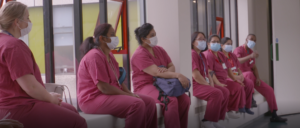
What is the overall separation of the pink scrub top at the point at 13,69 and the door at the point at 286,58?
4.87 meters

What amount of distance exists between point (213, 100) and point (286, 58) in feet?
8.36

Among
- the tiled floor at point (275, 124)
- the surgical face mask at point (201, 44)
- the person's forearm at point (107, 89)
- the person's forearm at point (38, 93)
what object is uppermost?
the surgical face mask at point (201, 44)

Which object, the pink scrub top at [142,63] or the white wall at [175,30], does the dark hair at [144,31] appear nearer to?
the pink scrub top at [142,63]

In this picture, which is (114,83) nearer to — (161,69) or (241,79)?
(161,69)

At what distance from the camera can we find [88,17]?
367 cm

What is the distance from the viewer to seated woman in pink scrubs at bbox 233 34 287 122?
5.33 metres

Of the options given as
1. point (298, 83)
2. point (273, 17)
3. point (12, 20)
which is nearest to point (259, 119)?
point (298, 83)

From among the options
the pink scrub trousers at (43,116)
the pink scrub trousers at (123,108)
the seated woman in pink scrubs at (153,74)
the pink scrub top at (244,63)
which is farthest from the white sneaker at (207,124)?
the pink scrub trousers at (43,116)

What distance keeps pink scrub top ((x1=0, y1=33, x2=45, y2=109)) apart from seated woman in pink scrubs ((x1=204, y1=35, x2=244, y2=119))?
118 inches

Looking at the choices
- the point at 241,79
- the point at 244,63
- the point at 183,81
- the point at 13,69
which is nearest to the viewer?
the point at 13,69

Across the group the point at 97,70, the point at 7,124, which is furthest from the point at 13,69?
the point at 97,70

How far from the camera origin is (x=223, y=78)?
4656mm

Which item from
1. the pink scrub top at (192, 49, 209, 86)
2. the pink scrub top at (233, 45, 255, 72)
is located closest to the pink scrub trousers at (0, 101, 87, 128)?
the pink scrub top at (192, 49, 209, 86)

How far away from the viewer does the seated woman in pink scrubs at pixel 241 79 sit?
4.66m
